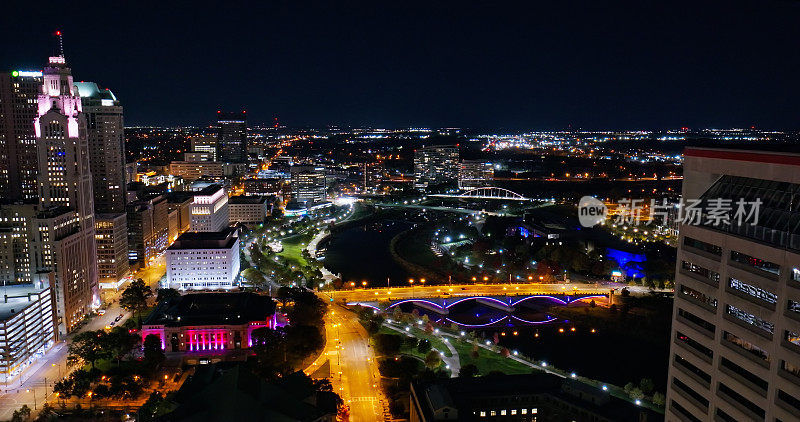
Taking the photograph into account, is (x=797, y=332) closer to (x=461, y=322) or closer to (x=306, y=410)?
(x=306, y=410)

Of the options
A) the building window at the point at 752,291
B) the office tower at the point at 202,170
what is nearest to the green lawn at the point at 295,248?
the office tower at the point at 202,170

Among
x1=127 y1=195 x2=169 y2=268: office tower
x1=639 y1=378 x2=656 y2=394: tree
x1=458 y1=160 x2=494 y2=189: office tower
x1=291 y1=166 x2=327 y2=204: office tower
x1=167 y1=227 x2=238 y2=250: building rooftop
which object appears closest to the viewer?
x1=639 y1=378 x2=656 y2=394: tree

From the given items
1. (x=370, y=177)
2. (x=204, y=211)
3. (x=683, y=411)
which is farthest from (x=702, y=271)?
(x=370, y=177)

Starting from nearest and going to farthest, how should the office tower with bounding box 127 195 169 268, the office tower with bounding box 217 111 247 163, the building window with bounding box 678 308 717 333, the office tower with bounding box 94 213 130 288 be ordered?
the building window with bounding box 678 308 717 333
the office tower with bounding box 94 213 130 288
the office tower with bounding box 127 195 169 268
the office tower with bounding box 217 111 247 163

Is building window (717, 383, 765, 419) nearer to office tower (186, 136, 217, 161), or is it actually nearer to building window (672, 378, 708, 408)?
building window (672, 378, 708, 408)

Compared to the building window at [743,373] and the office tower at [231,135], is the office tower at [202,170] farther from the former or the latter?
the building window at [743,373]

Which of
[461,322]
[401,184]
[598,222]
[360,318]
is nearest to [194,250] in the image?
[360,318]

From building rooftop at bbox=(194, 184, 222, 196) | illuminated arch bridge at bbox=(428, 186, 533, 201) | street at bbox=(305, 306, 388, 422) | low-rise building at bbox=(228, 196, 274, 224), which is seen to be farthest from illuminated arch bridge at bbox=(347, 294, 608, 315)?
illuminated arch bridge at bbox=(428, 186, 533, 201)
